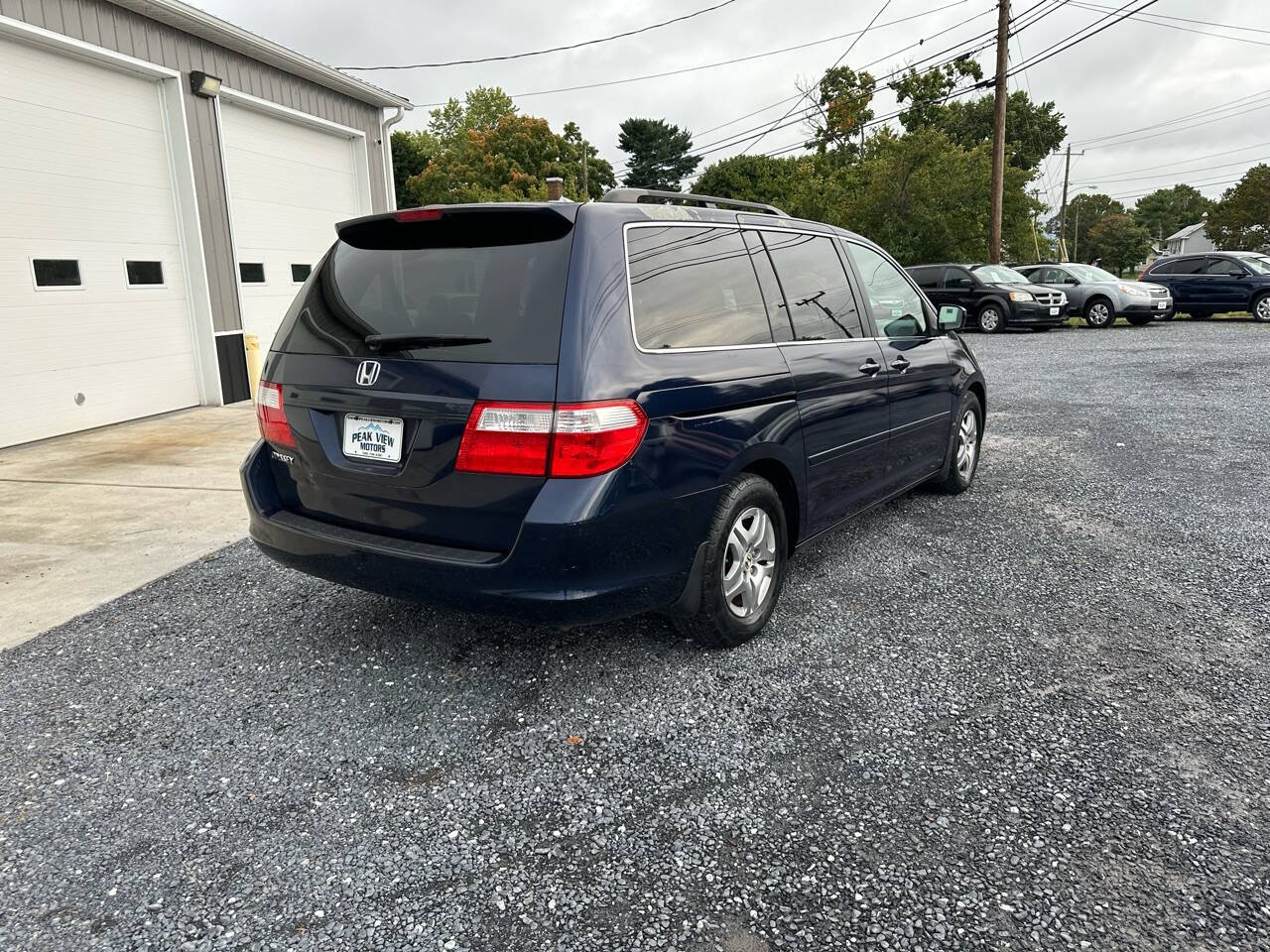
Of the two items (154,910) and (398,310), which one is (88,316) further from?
(154,910)

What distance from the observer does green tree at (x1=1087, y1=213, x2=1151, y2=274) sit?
2790 inches

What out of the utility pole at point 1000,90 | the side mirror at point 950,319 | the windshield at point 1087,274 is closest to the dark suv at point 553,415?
the side mirror at point 950,319

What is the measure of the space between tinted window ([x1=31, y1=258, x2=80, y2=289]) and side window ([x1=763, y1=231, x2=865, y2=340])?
24.6 ft

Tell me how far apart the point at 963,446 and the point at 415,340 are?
4060mm

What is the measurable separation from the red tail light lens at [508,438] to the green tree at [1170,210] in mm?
114590

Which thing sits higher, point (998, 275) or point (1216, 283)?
point (998, 275)

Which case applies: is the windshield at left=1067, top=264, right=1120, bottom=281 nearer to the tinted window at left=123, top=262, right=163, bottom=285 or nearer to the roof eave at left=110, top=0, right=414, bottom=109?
the roof eave at left=110, top=0, right=414, bottom=109

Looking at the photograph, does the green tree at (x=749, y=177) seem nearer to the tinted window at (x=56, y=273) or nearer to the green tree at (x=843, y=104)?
the green tree at (x=843, y=104)

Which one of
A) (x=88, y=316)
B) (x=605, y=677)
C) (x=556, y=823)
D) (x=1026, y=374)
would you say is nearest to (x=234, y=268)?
(x=88, y=316)

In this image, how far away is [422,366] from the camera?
2.82 m

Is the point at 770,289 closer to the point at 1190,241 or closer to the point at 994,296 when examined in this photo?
the point at 994,296

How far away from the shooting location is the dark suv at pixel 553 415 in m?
2.67

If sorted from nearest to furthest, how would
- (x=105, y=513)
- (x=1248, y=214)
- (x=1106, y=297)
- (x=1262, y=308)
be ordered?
(x=105, y=513), (x=1262, y=308), (x=1106, y=297), (x=1248, y=214)

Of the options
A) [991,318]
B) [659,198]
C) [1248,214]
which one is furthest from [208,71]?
[1248,214]
